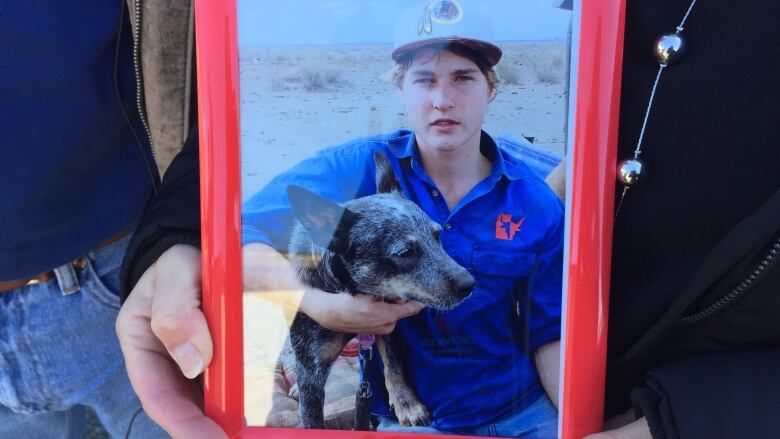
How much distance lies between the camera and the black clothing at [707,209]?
0.50 metres

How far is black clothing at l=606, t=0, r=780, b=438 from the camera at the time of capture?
0.50 meters

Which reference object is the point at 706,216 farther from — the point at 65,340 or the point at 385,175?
the point at 65,340

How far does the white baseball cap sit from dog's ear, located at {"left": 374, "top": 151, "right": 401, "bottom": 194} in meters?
0.09

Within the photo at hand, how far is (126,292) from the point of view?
0.74 metres

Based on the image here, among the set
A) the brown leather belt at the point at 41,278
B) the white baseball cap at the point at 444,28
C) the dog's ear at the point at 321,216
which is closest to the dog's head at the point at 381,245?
the dog's ear at the point at 321,216

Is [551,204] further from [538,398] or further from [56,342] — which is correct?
[56,342]

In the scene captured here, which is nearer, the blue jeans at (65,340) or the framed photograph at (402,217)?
the framed photograph at (402,217)

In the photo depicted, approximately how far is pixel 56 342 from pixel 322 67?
594 mm

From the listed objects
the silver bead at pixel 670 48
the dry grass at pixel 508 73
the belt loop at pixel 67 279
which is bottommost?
the belt loop at pixel 67 279

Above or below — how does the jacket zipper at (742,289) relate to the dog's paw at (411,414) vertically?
above

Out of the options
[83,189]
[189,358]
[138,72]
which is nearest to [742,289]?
[189,358]

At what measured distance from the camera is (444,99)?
22.2 inches

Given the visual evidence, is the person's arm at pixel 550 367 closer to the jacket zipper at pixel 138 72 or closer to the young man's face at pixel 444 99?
the young man's face at pixel 444 99

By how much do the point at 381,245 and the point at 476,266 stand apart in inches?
3.5
